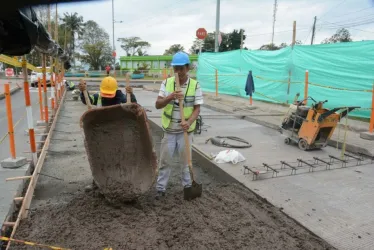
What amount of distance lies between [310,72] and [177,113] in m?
8.68

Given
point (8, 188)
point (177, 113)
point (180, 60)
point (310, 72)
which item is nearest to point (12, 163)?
point (8, 188)

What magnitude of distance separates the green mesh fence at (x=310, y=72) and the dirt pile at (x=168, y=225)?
4.53 meters

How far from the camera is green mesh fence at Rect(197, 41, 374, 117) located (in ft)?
29.9

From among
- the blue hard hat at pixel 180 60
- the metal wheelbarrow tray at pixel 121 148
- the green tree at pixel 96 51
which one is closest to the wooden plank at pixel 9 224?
the metal wheelbarrow tray at pixel 121 148

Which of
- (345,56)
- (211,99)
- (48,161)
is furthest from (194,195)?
(211,99)

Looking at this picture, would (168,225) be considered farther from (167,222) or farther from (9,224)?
(9,224)

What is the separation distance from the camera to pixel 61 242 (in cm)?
298

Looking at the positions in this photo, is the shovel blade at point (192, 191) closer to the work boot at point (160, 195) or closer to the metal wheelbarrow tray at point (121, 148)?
the work boot at point (160, 195)

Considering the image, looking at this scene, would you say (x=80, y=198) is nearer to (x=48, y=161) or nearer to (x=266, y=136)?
(x=48, y=161)

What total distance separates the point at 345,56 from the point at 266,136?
168 inches

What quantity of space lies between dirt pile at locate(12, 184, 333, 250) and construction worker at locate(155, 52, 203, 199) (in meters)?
0.39

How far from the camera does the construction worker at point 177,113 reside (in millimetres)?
3830

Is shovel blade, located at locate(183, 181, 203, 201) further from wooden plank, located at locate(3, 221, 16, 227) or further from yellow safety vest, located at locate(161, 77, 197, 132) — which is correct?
wooden plank, located at locate(3, 221, 16, 227)

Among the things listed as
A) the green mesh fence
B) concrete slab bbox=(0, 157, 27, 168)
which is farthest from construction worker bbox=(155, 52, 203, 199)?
the green mesh fence
